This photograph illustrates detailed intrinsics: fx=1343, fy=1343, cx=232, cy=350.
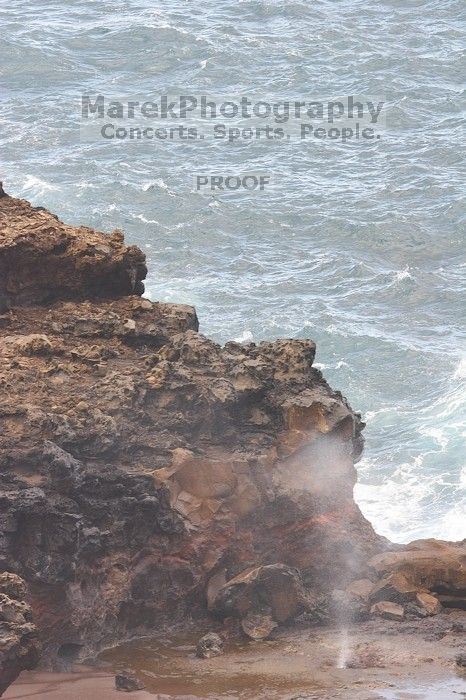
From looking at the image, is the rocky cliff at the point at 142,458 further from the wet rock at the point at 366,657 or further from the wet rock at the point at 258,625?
the wet rock at the point at 366,657

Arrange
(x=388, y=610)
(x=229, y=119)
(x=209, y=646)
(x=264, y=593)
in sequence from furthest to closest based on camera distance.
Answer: (x=229, y=119), (x=388, y=610), (x=264, y=593), (x=209, y=646)

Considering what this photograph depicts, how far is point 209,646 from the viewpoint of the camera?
54.9 ft

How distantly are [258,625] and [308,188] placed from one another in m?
32.2

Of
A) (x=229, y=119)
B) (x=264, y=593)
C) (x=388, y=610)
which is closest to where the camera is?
(x=264, y=593)

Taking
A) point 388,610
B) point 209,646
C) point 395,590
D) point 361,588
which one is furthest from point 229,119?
point 209,646

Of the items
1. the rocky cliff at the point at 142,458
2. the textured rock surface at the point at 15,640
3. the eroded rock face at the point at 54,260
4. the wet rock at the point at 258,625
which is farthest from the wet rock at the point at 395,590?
the eroded rock face at the point at 54,260

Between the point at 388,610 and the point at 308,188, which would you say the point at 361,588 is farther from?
the point at 308,188

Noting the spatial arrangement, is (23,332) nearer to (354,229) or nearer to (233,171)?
(354,229)

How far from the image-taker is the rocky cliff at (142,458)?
53.7 feet

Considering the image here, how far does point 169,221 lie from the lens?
45.1 m

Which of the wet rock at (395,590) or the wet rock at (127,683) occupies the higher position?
the wet rock at (127,683)

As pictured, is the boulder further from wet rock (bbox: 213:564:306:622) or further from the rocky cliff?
wet rock (bbox: 213:564:306:622)

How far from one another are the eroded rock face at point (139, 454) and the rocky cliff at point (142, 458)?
0.07ft

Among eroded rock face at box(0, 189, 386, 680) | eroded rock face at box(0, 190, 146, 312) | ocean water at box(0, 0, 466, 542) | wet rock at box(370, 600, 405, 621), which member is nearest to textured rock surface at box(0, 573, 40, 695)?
eroded rock face at box(0, 189, 386, 680)
